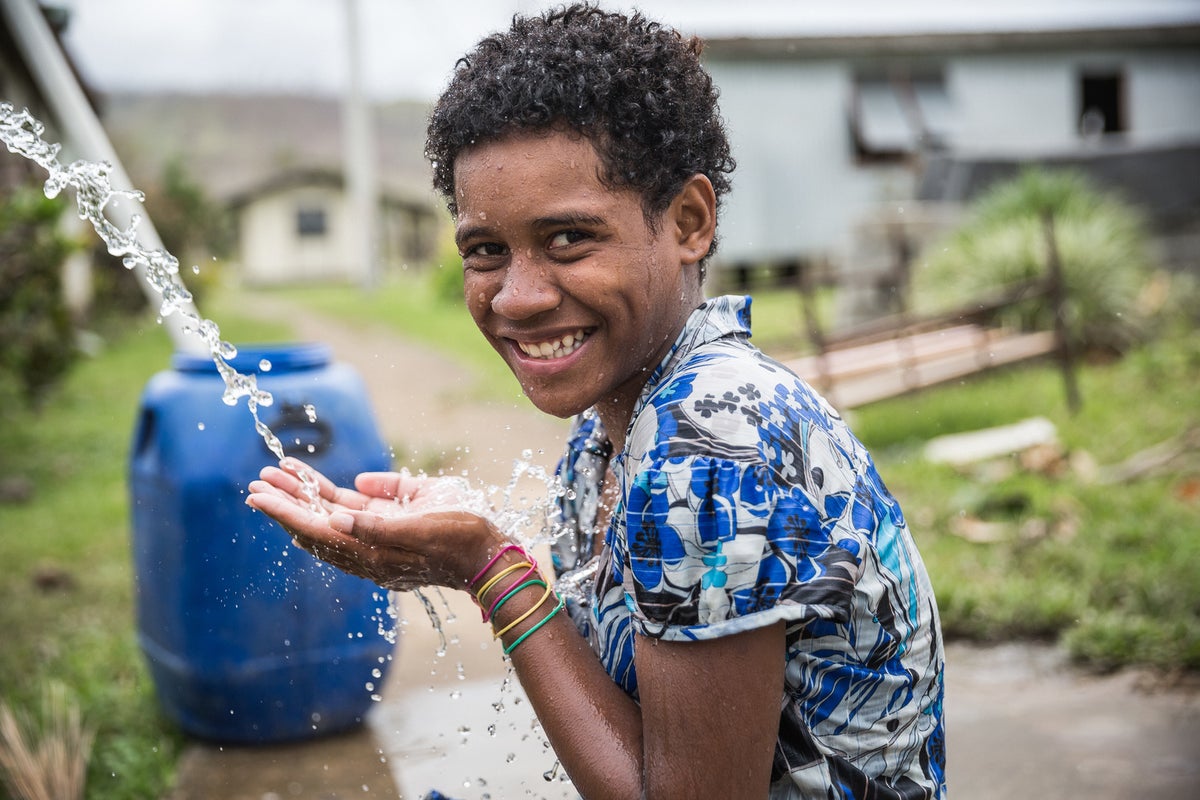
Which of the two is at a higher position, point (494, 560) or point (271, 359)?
point (271, 359)

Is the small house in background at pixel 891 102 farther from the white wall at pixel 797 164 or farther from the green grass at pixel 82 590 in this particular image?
the green grass at pixel 82 590

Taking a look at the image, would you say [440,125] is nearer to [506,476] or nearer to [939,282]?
[506,476]

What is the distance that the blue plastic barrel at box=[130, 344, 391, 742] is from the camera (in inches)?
126

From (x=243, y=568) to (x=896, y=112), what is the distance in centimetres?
1535

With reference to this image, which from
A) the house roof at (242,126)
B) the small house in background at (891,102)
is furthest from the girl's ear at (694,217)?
the house roof at (242,126)

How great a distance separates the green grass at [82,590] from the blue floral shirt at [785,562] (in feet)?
7.59

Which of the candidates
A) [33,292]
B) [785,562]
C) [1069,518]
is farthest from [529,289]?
[33,292]

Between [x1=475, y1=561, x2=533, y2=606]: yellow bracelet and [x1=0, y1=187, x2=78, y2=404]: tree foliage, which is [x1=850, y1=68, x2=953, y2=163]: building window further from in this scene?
[x1=475, y1=561, x2=533, y2=606]: yellow bracelet

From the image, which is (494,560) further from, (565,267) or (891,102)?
(891,102)

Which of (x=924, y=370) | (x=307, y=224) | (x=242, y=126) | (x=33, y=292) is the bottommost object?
(x=924, y=370)

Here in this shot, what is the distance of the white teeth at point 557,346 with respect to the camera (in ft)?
5.07

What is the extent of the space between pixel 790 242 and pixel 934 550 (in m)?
12.1

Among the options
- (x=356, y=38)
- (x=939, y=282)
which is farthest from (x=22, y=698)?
(x=356, y=38)

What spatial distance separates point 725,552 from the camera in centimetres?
127
